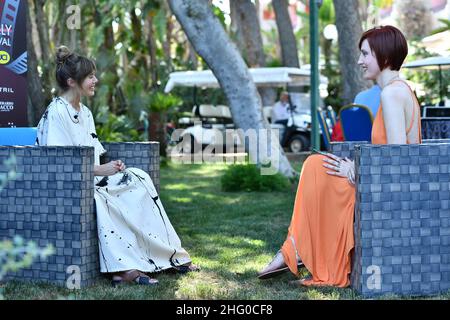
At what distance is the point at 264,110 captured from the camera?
1911 centimetres

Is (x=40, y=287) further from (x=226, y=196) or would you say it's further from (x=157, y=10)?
(x=157, y=10)

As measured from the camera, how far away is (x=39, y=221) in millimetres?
4043

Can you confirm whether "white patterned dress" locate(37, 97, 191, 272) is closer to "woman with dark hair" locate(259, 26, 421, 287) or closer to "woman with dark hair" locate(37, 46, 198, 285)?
"woman with dark hair" locate(37, 46, 198, 285)

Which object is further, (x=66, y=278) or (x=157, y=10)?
(x=157, y=10)

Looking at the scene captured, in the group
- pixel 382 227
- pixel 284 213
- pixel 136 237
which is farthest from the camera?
pixel 284 213

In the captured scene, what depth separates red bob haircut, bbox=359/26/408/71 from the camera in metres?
3.97

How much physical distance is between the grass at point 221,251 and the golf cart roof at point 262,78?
8.26 metres

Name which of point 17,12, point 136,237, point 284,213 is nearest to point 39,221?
→ point 136,237

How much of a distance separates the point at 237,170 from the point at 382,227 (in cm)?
604

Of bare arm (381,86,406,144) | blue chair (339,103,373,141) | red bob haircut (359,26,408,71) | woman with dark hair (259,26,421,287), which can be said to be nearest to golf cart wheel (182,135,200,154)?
blue chair (339,103,373,141)

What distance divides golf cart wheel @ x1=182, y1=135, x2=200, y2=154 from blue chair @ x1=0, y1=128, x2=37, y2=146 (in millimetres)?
13860

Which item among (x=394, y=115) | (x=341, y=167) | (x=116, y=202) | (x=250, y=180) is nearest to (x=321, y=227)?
(x=341, y=167)

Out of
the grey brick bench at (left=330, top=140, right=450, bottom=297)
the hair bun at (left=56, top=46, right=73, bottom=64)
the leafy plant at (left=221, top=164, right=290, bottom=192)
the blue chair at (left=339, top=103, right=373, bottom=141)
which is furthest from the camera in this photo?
the leafy plant at (left=221, top=164, right=290, bottom=192)

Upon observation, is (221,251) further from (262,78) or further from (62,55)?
(262,78)
